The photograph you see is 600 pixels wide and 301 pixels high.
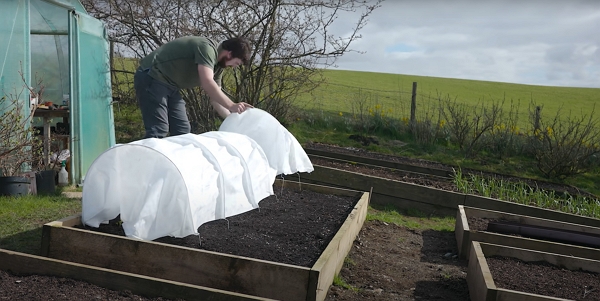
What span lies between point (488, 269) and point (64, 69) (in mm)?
6676

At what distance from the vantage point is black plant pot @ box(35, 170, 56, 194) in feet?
19.4

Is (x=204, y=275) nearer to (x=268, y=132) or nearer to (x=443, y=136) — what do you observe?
(x=268, y=132)

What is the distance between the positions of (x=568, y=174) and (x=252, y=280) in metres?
8.20

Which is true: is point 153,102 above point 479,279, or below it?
above

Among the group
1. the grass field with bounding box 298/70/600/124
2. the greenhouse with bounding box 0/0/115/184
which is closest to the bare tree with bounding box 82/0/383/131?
the greenhouse with bounding box 0/0/115/184

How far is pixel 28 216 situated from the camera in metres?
4.86

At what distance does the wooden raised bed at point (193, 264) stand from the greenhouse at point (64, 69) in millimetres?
2831

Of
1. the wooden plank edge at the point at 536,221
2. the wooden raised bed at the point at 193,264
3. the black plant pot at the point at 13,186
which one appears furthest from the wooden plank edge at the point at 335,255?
the black plant pot at the point at 13,186

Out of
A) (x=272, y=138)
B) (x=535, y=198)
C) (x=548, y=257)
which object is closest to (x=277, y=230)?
(x=272, y=138)

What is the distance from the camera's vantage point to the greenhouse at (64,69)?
19.5 ft

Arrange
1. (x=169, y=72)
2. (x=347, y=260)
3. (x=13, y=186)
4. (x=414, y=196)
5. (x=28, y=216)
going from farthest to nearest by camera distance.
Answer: (x=414, y=196), (x=13, y=186), (x=169, y=72), (x=28, y=216), (x=347, y=260)

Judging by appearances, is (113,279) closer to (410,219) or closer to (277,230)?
(277,230)

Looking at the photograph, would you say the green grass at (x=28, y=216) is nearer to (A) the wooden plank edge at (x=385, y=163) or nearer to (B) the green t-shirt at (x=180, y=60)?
(B) the green t-shirt at (x=180, y=60)

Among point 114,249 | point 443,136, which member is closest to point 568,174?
point 443,136
